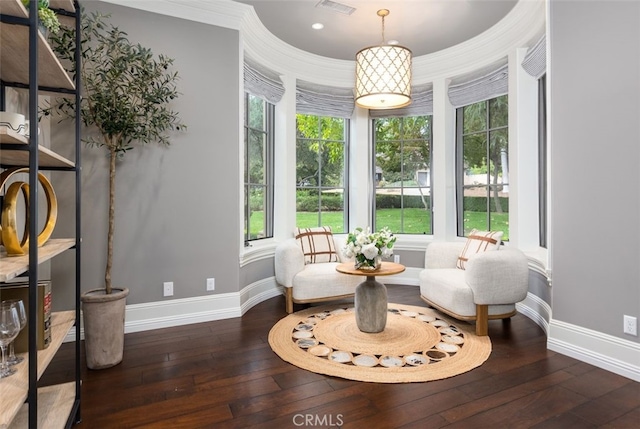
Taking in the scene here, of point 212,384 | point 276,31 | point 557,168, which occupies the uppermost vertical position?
point 276,31

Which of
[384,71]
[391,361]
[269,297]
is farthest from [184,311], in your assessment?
[384,71]

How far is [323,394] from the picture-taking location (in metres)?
2.12

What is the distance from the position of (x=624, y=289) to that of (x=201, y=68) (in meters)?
3.64

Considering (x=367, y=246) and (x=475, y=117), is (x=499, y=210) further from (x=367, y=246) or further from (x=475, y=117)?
(x=367, y=246)

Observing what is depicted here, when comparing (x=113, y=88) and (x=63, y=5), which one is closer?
(x=63, y=5)

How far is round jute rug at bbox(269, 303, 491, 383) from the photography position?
239cm

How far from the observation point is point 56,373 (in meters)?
2.36

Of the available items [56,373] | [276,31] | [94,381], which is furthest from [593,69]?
[56,373]

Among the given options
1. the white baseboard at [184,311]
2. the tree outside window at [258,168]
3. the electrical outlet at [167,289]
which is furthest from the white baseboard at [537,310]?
the electrical outlet at [167,289]

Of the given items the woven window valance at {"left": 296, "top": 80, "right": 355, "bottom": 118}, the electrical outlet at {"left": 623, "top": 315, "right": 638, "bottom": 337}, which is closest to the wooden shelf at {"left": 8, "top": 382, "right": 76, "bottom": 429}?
the electrical outlet at {"left": 623, "top": 315, "right": 638, "bottom": 337}

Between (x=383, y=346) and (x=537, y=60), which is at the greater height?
(x=537, y=60)

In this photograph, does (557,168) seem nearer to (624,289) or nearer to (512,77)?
(624,289)

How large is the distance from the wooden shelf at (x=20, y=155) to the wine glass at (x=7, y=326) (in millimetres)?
574

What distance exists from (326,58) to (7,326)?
416cm
